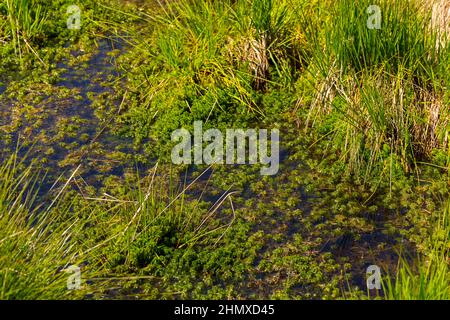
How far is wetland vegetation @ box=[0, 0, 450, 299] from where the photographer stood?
14.3 feet

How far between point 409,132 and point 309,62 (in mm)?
864

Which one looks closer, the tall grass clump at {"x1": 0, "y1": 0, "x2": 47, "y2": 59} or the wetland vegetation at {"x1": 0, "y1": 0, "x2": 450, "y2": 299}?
the wetland vegetation at {"x1": 0, "y1": 0, "x2": 450, "y2": 299}

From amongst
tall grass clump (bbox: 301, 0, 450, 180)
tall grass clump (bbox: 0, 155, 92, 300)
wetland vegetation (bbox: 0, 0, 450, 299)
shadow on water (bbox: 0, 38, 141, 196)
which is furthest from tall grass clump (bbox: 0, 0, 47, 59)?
tall grass clump (bbox: 301, 0, 450, 180)

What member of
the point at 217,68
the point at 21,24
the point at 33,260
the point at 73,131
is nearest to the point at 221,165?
the point at 217,68

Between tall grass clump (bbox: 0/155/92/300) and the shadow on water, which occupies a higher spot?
the shadow on water

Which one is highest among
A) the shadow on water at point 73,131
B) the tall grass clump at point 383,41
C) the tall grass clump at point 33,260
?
the tall grass clump at point 383,41

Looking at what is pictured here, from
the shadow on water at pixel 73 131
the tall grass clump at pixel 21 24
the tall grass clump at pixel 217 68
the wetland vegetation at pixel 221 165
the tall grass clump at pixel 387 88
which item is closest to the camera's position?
the wetland vegetation at pixel 221 165

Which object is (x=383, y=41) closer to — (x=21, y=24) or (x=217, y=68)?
(x=217, y=68)

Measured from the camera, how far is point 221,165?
528 centimetres

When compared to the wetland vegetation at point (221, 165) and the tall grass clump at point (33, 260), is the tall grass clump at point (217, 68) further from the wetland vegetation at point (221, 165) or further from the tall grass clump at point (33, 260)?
the tall grass clump at point (33, 260)

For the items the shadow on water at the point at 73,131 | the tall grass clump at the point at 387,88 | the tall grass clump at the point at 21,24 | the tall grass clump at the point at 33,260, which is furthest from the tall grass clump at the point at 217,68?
the tall grass clump at the point at 33,260

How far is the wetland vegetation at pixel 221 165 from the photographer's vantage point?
14.3ft

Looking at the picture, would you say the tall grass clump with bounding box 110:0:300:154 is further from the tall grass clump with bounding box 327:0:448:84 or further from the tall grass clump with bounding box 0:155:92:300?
the tall grass clump with bounding box 0:155:92:300
